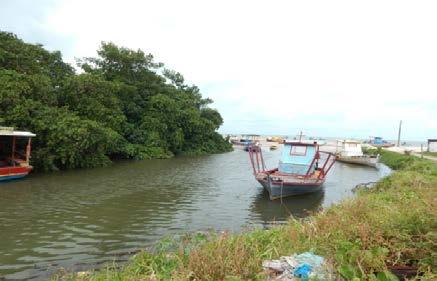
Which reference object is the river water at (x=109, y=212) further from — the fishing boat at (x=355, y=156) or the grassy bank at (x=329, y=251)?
the fishing boat at (x=355, y=156)

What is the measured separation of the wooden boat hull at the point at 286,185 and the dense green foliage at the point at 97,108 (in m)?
11.9

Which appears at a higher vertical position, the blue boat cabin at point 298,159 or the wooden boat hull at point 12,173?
the blue boat cabin at point 298,159

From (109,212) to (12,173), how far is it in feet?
26.6

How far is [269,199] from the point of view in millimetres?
17312

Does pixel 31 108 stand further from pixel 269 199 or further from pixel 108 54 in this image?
pixel 108 54

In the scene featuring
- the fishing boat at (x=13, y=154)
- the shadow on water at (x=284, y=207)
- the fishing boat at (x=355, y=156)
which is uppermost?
the fishing boat at (x=355, y=156)

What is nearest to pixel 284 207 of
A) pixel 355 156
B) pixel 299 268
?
pixel 299 268

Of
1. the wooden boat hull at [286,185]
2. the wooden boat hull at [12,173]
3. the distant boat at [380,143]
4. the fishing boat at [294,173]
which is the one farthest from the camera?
the distant boat at [380,143]

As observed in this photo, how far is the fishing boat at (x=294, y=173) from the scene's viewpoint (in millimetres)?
17141

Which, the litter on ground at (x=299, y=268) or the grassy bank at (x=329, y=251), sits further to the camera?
the grassy bank at (x=329, y=251)

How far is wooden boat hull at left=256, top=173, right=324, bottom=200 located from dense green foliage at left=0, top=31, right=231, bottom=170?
39.0ft

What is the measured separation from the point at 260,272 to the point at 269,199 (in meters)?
12.5

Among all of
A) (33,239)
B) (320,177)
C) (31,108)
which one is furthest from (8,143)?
(320,177)

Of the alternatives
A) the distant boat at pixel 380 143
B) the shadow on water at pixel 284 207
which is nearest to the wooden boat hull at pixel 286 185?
the shadow on water at pixel 284 207
